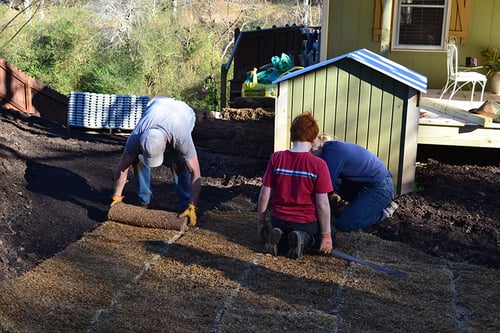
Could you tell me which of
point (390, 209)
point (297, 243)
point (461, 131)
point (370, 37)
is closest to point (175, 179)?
point (297, 243)

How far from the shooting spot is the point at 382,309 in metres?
4.25

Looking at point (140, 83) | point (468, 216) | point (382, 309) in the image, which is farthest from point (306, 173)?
point (140, 83)

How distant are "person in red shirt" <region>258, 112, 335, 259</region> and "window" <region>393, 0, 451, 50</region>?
238 inches

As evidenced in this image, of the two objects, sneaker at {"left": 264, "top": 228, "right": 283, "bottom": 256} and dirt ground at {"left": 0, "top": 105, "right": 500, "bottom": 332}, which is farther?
sneaker at {"left": 264, "top": 228, "right": 283, "bottom": 256}

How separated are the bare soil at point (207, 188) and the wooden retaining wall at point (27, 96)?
0.79 metres

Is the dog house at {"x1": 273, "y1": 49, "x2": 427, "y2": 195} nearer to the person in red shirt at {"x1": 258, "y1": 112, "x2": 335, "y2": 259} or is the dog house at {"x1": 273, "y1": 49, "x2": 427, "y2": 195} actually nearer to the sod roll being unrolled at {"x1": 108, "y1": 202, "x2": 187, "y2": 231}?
the sod roll being unrolled at {"x1": 108, "y1": 202, "x2": 187, "y2": 231}

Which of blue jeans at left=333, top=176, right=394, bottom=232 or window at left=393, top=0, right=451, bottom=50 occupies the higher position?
window at left=393, top=0, right=451, bottom=50

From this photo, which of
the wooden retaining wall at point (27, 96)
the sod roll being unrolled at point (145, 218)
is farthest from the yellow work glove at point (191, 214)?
the wooden retaining wall at point (27, 96)

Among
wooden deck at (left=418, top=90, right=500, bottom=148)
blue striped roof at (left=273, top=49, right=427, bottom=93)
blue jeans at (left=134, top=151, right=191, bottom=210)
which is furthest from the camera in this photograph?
wooden deck at (left=418, top=90, right=500, bottom=148)

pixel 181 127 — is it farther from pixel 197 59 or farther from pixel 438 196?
pixel 197 59

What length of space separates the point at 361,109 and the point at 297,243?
260cm

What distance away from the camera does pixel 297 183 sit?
4910mm

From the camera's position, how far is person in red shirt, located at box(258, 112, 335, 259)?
16.0 feet

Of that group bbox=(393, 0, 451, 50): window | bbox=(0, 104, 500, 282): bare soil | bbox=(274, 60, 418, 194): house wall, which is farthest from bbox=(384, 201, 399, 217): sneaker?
bbox=(393, 0, 451, 50): window
